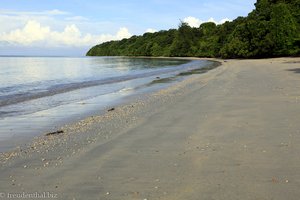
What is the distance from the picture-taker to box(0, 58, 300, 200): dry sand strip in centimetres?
574

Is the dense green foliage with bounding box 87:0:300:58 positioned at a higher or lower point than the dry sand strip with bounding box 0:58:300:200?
higher

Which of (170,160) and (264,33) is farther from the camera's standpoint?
(264,33)

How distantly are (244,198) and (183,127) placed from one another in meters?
5.34

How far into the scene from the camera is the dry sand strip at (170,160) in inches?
226

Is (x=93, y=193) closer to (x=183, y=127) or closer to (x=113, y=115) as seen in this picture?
(x=183, y=127)

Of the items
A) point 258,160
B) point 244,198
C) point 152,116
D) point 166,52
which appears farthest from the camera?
point 166,52

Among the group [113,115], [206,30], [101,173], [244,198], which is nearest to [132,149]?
[101,173]

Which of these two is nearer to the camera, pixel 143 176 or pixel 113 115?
pixel 143 176

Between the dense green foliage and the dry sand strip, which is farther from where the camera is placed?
the dense green foliage

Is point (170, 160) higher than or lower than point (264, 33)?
lower

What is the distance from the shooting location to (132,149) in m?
8.38

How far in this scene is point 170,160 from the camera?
732 cm

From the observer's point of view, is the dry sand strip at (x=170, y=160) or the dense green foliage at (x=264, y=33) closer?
the dry sand strip at (x=170, y=160)

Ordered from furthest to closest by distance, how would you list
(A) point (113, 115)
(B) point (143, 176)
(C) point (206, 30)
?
(C) point (206, 30)
(A) point (113, 115)
(B) point (143, 176)
